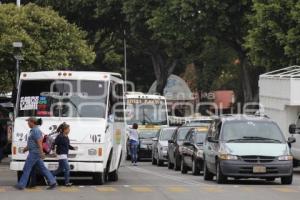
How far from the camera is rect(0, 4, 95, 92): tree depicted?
36781 millimetres

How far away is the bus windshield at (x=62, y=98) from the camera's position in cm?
2327

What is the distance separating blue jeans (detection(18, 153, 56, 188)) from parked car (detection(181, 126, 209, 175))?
8315 millimetres

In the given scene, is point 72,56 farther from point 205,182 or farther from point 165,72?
point 165,72

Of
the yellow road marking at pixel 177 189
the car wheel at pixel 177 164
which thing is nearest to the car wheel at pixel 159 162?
the car wheel at pixel 177 164

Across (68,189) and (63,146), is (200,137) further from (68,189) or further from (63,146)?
(68,189)

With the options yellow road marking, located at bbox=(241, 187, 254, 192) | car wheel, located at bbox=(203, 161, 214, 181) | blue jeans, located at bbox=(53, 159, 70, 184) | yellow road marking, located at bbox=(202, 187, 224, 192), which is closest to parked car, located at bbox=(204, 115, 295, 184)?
car wheel, located at bbox=(203, 161, 214, 181)

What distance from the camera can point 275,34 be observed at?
1644 inches

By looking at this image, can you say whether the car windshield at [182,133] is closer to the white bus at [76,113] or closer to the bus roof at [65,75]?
the white bus at [76,113]

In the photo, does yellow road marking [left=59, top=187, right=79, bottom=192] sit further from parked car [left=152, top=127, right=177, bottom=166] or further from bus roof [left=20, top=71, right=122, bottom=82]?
parked car [left=152, top=127, right=177, bottom=166]

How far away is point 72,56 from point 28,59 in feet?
11.6

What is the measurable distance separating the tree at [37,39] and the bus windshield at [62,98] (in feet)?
42.5

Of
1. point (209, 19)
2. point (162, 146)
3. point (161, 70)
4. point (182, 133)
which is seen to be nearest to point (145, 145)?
point (162, 146)

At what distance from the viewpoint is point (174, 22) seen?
167 feet

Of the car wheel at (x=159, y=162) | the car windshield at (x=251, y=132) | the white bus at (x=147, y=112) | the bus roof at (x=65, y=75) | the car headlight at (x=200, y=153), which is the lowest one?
the car wheel at (x=159, y=162)
